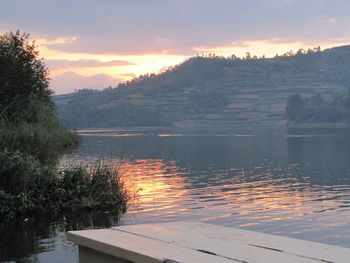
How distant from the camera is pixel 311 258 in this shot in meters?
3.99

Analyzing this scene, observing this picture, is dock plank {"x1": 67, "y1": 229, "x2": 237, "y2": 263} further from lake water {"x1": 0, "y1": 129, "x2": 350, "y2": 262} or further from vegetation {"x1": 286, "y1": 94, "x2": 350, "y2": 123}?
vegetation {"x1": 286, "y1": 94, "x2": 350, "y2": 123}

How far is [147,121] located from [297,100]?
47967 millimetres

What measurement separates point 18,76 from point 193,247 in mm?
28164

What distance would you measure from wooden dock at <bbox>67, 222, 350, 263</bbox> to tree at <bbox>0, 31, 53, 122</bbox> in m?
24.6

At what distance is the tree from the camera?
3027 cm

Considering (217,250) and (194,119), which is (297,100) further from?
(217,250)

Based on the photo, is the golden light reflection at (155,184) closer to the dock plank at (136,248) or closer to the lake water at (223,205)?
the lake water at (223,205)

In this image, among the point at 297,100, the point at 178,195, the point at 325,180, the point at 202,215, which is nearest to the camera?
the point at 202,215

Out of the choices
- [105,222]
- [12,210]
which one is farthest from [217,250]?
[12,210]

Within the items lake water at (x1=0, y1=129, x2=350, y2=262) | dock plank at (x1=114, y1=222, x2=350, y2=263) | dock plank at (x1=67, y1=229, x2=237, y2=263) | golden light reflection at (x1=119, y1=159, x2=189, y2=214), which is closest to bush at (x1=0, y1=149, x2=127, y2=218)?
lake water at (x1=0, y1=129, x2=350, y2=262)

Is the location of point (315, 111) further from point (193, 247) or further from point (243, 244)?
point (193, 247)

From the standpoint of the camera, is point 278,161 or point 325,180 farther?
point 278,161

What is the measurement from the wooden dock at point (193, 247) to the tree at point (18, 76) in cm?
2459

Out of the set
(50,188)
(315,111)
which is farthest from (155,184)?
(315,111)
